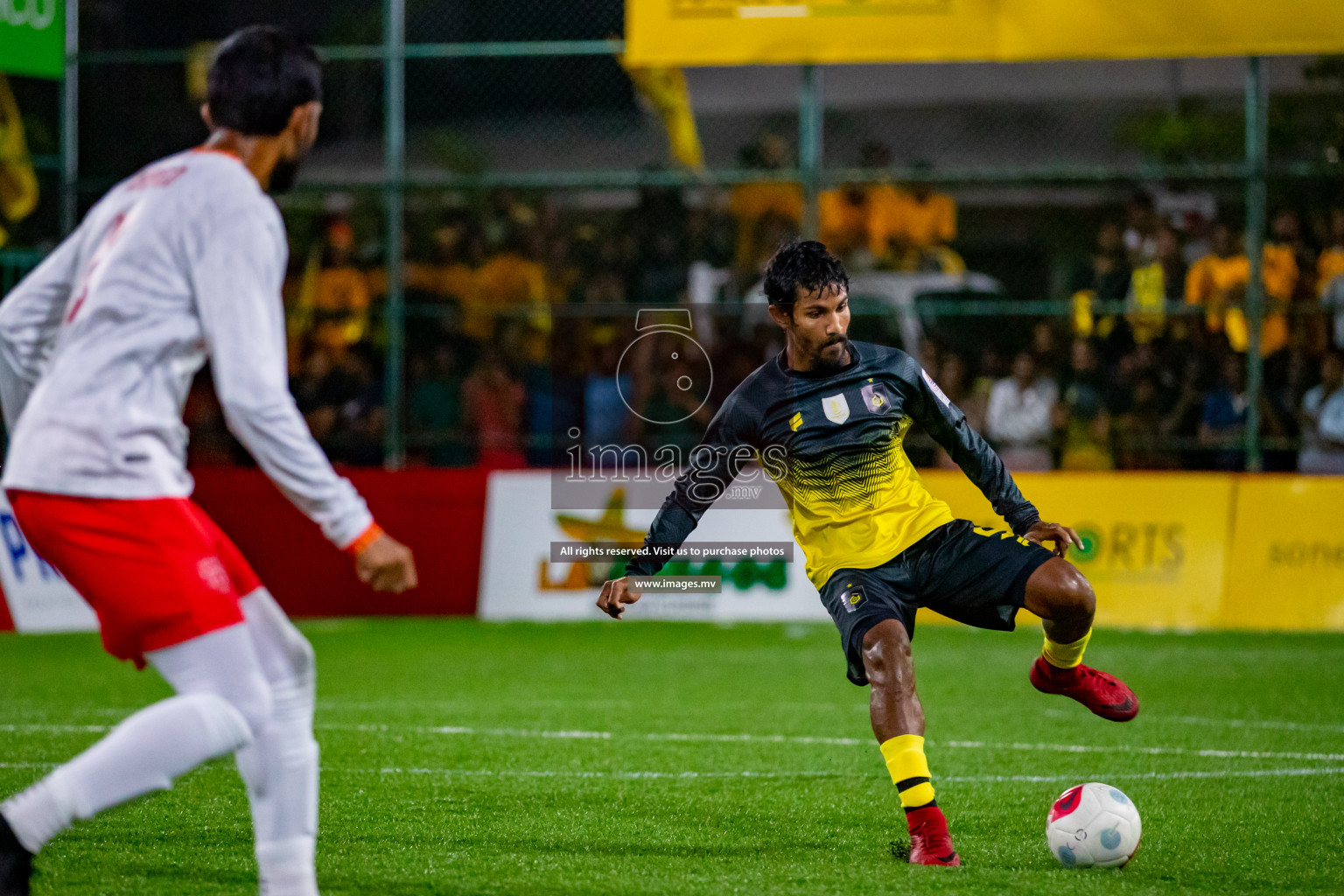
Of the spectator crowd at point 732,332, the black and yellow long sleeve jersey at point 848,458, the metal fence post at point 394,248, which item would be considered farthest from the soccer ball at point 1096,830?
the metal fence post at point 394,248

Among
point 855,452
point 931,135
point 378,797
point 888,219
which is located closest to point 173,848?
point 378,797

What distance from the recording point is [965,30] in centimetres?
1275

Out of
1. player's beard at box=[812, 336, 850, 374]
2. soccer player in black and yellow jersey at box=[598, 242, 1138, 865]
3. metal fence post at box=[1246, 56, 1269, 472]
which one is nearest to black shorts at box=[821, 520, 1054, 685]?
soccer player in black and yellow jersey at box=[598, 242, 1138, 865]

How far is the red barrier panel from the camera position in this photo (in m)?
13.3

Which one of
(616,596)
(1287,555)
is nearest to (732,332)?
(1287,555)

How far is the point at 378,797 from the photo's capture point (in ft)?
20.0

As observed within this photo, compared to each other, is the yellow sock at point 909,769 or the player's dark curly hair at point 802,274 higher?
the player's dark curly hair at point 802,274

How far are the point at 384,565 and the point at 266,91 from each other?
111cm

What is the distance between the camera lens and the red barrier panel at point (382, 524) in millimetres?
13266

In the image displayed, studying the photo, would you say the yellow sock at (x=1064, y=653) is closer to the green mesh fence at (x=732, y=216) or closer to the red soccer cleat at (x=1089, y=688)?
the red soccer cleat at (x=1089, y=688)

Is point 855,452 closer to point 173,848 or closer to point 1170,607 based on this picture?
point 173,848

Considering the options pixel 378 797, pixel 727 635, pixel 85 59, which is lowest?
pixel 727 635

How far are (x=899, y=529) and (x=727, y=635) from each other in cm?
673

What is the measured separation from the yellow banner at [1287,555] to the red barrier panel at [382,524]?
587 centimetres
